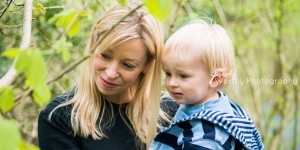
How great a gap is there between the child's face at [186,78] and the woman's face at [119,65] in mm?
153

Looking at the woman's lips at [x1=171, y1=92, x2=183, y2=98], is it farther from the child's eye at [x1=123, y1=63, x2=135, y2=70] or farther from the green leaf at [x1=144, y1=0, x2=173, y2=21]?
the green leaf at [x1=144, y1=0, x2=173, y2=21]

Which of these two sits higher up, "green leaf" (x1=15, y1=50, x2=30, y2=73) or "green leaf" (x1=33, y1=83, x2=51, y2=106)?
"green leaf" (x1=15, y1=50, x2=30, y2=73)

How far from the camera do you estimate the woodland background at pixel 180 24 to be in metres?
1.53

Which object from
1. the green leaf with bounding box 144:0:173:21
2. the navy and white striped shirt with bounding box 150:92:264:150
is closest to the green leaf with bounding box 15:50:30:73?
the green leaf with bounding box 144:0:173:21

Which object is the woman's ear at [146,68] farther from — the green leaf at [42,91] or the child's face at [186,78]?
the green leaf at [42,91]

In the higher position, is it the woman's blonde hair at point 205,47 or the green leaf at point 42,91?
the woman's blonde hair at point 205,47

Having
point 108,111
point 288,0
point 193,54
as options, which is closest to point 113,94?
point 108,111

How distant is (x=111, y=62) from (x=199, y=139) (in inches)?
21.8

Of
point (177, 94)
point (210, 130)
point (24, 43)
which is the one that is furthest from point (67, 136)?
point (24, 43)

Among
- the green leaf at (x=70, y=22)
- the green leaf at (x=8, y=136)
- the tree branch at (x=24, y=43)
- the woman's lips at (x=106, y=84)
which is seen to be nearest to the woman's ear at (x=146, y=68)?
the woman's lips at (x=106, y=84)

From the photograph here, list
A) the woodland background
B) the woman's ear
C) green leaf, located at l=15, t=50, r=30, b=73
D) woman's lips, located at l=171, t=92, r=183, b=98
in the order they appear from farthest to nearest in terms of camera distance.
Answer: the woman's ear, woman's lips, located at l=171, t=92, r=183, b=98, the woodland background, green leaf, located at l=15, t=50, r=30, b=73

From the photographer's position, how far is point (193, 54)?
2.31 m

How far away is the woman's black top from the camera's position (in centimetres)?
253

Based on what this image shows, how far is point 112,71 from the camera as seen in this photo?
2.40 meters
